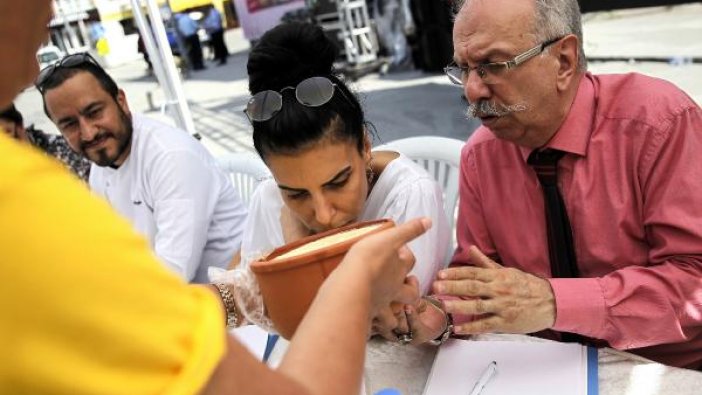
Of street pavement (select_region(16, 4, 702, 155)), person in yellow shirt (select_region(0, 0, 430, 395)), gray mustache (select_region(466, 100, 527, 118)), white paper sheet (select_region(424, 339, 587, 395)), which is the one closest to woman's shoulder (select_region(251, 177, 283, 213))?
gray mustache (select_region(466, 100, 527, 118))

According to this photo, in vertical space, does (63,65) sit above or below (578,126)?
above

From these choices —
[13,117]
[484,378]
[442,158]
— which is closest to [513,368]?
[484,378]

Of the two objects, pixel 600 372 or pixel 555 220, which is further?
pixel 555 220

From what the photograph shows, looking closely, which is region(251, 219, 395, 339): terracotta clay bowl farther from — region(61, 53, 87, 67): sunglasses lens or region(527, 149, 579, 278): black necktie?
region(61, 53, 87, 67): sunglasses lens

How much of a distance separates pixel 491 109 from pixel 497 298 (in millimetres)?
523

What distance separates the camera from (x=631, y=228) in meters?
1.43

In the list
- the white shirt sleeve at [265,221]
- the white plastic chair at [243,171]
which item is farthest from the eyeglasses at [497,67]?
the white plastic chair at [243,171]

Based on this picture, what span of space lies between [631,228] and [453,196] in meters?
1.03

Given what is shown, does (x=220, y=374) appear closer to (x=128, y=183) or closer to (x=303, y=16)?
(x=128, y=183)

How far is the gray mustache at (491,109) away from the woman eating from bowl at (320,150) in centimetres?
27

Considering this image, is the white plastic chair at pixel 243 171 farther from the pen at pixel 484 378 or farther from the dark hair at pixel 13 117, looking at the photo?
the pen at pixel 484 378

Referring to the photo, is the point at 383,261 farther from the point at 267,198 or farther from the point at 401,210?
the point at 267,198

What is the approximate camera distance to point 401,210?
167cm

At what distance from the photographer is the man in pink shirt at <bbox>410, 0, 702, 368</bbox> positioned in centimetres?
127
